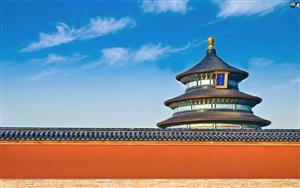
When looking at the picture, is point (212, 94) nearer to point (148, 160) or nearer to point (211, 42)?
point (211, 42)

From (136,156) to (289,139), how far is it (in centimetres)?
637

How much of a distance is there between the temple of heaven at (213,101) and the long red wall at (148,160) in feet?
16.6

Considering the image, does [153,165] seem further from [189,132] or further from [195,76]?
[195,76]

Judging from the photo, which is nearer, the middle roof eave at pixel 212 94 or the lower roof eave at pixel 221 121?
the lower roof eave at pixel 221 121

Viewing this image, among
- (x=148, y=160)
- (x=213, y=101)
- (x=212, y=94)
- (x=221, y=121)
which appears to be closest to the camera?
(x=148, y=160)

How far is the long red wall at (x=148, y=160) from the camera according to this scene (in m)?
15.7

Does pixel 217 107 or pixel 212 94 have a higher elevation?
pixel 212 94

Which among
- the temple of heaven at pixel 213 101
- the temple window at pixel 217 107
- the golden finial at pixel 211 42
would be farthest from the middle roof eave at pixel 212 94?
the golden finial at pixel 211 42

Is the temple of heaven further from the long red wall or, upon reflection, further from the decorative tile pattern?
the long red wall

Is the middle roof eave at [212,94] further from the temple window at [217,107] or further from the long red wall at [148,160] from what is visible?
the long red wall at [148,160]

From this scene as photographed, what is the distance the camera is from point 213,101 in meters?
22.8

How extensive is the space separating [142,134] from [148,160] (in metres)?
1.11

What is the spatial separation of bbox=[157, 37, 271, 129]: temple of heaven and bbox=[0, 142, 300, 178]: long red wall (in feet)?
16.6

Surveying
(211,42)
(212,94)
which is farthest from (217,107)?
(211,42)
